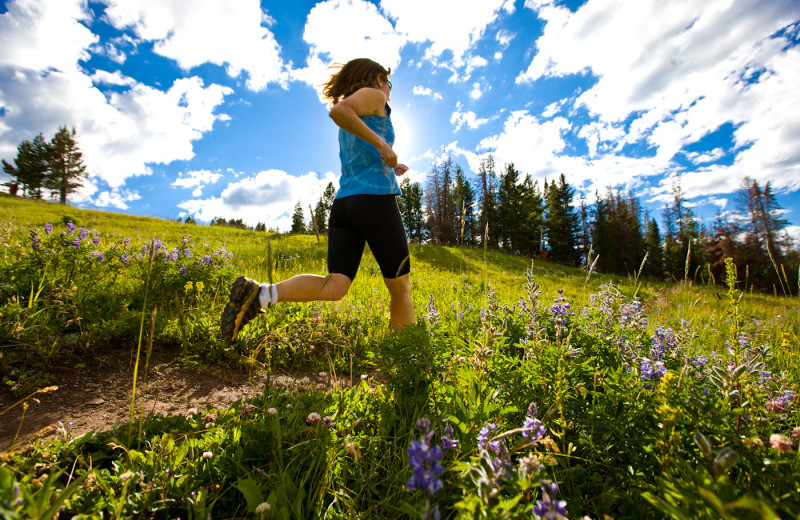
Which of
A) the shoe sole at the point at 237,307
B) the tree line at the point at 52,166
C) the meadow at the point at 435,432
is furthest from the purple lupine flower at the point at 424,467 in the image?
the tree line at the point at 52,166

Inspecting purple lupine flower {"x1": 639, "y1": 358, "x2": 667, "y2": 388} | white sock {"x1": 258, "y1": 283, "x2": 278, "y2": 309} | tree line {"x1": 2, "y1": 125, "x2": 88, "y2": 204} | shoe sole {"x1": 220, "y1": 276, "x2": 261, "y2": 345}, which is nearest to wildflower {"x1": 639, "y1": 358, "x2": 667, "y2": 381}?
purple lupine flower {"x1": 639, "y1": 358, "x2": 667, "y2": 388}

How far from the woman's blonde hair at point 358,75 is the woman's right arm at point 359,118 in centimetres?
36

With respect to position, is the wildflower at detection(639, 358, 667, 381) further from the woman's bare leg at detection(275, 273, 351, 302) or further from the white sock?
the white sock

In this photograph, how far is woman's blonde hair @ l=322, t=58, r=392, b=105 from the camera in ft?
10.7

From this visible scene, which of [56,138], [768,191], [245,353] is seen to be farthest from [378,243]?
[56,138]

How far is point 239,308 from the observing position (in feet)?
8.91

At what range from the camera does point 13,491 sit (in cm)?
73

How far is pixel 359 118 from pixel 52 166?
73.9m

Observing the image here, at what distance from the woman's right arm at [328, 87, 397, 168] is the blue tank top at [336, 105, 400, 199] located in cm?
16

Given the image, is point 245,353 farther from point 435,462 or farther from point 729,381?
point 729,381

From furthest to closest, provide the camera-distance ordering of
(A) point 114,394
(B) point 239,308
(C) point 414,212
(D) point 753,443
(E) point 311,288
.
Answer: (C) point 414,212 → (E) point 311,288 → (B) point 239,308 → (A) point 114,394 → (D) point 753,443

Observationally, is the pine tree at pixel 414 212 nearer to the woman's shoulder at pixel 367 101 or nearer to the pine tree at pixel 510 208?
the pine tree at pixel 510 208

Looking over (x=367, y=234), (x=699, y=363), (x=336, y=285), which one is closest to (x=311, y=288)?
(x=336, y=285)

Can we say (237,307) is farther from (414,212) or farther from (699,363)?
(414,212)
